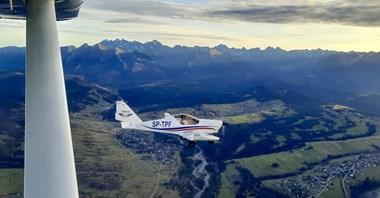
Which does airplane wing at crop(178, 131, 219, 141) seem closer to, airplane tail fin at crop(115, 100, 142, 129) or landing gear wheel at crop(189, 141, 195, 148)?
landing gear wheel at crop(189, 141, 195, 148)

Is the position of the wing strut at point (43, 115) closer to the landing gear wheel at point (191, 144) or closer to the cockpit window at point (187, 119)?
the landing gear wheel at point (191, 144)

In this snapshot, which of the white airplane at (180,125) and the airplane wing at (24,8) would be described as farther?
the white airplane at (180,125)

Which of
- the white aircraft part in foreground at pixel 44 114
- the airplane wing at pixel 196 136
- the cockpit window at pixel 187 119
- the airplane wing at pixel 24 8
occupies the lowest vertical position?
the airplane wing at pixel 196 136

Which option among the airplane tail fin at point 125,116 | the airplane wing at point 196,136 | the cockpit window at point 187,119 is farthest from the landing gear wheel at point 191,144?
the airplane tail fin at point 125,116

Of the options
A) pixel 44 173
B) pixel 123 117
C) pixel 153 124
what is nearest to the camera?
pixel 44 173

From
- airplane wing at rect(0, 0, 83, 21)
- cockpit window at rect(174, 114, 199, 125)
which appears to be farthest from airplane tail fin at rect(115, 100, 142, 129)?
airplane wing at rect(0, 0, 83, 21)

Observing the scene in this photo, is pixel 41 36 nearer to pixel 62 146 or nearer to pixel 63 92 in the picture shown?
pixel 63 92

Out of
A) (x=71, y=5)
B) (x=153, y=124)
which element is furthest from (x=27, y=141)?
(x=153, y=124)
